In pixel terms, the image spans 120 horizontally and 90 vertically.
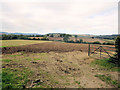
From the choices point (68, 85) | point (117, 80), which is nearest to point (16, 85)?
point (68, 85)

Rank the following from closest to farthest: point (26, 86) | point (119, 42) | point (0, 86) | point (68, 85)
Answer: point (0, 86)
point (26, 86)
point (68, 85)
point (119, 42)

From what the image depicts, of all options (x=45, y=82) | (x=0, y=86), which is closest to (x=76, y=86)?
(x=45, y=82)

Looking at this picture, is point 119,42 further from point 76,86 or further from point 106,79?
point 76,86

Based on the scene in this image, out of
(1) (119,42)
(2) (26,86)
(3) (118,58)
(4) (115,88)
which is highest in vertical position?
(1) (119,42)

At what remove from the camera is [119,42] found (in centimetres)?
641

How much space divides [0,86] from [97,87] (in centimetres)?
561

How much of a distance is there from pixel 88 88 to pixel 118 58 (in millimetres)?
5472

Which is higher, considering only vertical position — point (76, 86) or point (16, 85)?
point (16, 85)

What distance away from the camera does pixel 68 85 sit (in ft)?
12.8

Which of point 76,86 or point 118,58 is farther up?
point 118,58

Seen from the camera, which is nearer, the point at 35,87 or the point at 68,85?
the point at 35,87

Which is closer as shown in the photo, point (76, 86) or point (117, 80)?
point (76, 86)

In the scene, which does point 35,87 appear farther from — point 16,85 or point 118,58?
point 118,58

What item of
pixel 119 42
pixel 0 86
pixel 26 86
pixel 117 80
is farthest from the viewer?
pixel 119 42
